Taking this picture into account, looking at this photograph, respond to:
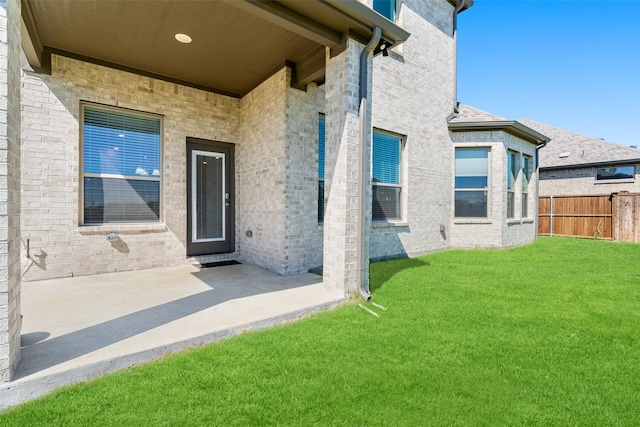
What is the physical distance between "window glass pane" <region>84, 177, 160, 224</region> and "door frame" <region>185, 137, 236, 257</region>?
56 cm

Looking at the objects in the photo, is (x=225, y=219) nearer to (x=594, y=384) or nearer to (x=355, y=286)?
(x=355, y=286)

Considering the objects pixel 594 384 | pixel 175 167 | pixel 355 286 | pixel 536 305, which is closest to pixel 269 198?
pixel 175 167

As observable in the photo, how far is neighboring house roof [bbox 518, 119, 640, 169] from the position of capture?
13.0m

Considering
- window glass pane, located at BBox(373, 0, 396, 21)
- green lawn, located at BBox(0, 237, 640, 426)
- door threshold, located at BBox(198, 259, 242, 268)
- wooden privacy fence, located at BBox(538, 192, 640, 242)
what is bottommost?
green lawn, located at BBox(0, 237, 640, 426)

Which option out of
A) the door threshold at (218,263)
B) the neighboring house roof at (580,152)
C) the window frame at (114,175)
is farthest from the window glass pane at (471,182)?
the neighboring house roof at (580,152)

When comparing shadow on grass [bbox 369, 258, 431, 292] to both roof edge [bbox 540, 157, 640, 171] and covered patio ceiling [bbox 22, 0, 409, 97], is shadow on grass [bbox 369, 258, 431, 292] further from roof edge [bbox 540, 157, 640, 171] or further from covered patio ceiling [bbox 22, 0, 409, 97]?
roof edge [bbox 540, 157, 640, 171]

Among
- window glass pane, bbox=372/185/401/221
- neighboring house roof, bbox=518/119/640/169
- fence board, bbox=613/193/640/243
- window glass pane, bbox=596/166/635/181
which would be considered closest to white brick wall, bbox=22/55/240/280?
window glass pane, bbox=372/185/401/221

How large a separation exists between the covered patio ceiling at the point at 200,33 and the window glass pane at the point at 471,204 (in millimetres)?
5582

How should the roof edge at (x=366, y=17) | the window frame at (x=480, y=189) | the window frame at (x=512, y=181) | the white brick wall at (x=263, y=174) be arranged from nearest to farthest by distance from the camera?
1. the roof edge at (x=366, y=17)
2. the white brick wall at (x=263, y=174)
3. the window frame at (x=480, y=189)
4. the window frame at (x=512, y=181)

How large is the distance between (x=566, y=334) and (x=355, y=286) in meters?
2.22

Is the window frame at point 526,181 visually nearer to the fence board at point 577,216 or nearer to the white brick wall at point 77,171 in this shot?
the fence board at point 577,216

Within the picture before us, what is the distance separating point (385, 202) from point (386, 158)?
103 cm

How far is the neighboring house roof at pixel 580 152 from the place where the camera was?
1297cm

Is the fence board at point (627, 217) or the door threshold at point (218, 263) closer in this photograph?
the door threshold at point (218, 263)
